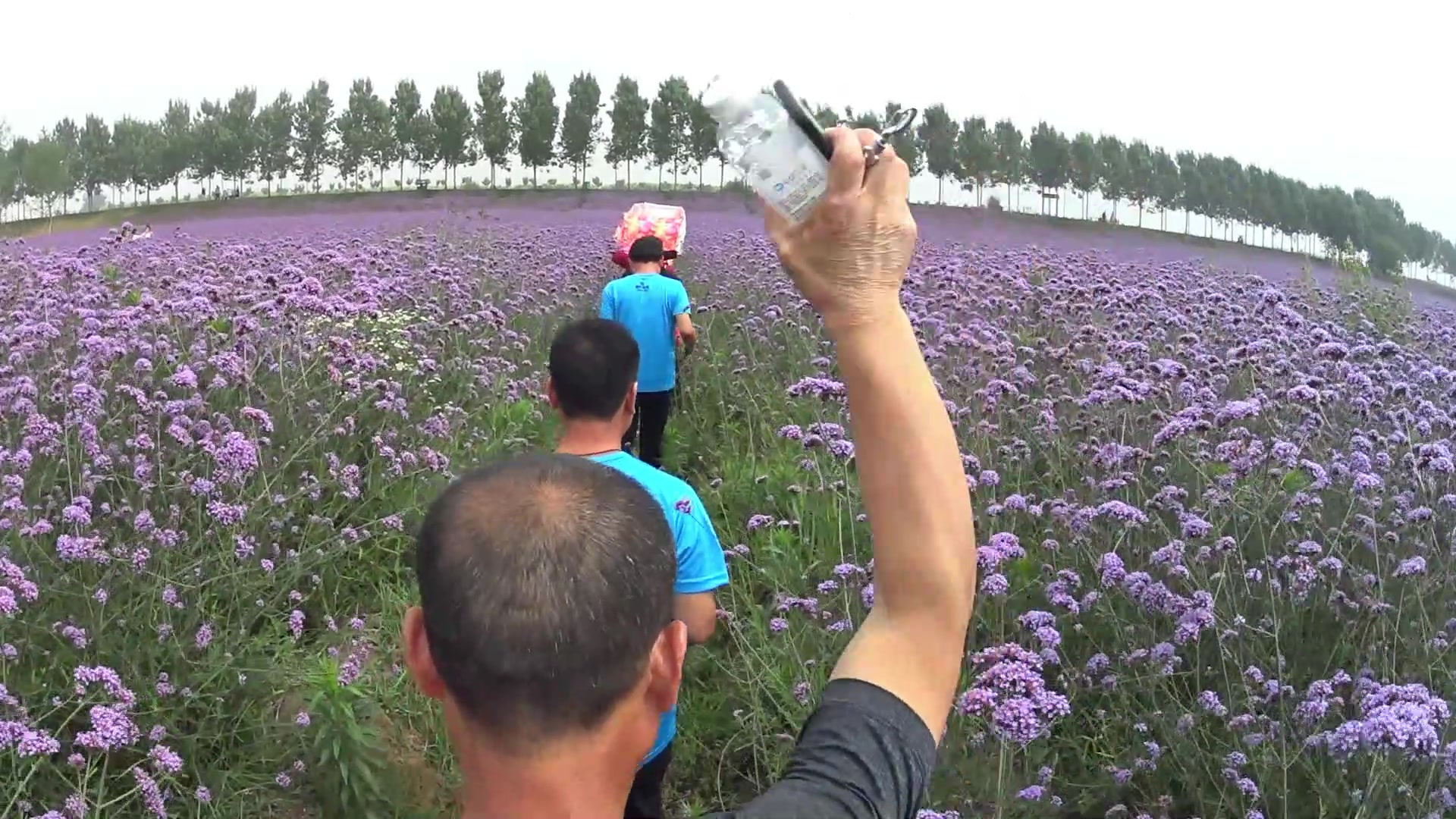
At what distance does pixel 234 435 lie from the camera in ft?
11.7

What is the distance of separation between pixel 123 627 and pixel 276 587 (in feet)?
2.62

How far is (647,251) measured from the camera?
19.2 ft

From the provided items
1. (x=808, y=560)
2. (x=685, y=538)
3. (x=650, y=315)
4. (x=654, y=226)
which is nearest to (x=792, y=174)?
(x=685, y=538)

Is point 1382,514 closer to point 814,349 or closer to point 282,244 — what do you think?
point 814,349

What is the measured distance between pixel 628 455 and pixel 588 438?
157 millimetres

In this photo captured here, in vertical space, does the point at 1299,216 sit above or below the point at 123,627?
above

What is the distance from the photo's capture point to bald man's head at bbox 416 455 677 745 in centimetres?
86

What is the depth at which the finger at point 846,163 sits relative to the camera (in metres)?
0.95

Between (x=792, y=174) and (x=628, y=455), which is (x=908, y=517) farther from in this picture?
(x=628, y=455)

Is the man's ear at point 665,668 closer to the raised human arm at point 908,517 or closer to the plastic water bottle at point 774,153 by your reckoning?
the raised human arm at point 908,517

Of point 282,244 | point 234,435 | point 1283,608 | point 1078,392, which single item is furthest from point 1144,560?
point 282,244

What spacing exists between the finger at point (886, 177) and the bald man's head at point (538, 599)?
0.36 metres

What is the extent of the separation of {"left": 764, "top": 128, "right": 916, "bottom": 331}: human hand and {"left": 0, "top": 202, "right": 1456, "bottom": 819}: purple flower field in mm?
1137

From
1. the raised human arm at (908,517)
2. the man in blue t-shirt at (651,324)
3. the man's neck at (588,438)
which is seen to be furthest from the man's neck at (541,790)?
the man in blue t-shirt at (651,324)
